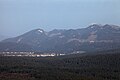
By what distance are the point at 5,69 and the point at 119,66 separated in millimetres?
39275

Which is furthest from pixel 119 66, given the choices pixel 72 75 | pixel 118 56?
pixel 72 75

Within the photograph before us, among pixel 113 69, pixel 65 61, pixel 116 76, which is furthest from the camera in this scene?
pixel 65 61

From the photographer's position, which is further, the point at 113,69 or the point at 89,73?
the point at 113,69

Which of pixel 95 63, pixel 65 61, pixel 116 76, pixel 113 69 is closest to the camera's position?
pixel 116 76

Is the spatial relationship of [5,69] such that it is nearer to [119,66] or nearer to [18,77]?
[18,77]

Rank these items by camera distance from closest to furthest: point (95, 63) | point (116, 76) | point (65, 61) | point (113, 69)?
point (116, 76)
point (113, 69)
point (95, 63)
point (65, 61)

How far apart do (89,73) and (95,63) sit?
27.6 metres

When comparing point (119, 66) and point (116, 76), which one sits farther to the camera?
point (119, 66)

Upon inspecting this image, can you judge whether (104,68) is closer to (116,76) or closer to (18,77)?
(116,76)

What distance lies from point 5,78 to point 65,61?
5281 cm

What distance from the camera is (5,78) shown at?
113500 millimetres

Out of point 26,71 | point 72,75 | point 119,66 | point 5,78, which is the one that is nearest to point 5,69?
point 26,71

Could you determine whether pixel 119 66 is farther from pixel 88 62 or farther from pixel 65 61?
pixel 65 61

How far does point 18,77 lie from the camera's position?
116875mm
